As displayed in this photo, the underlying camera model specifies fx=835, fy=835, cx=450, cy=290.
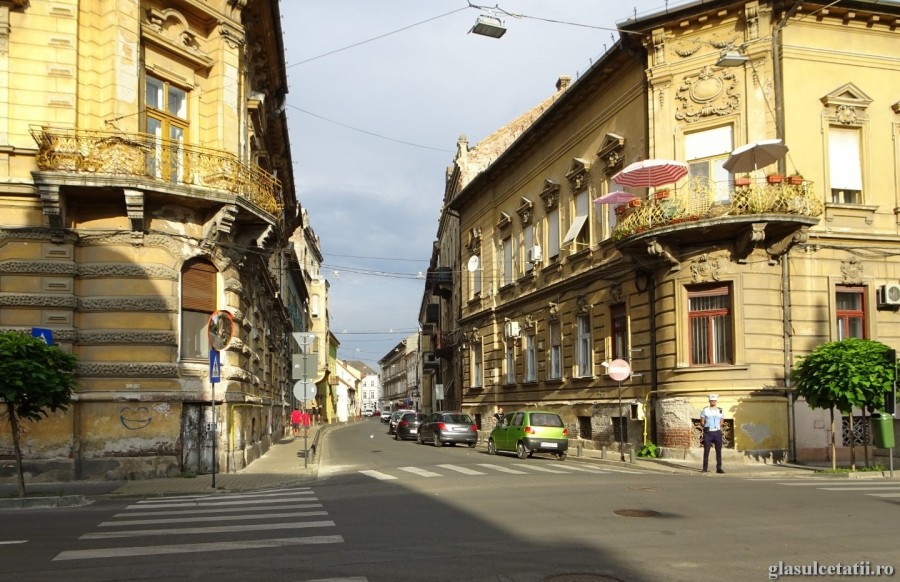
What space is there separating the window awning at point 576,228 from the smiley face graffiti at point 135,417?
16.4 metres

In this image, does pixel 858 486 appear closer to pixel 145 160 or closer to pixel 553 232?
pixel 145 160

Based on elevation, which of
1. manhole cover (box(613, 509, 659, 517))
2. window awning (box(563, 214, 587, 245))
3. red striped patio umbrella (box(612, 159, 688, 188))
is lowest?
manhole cover (box(613, 509, 659, 517))

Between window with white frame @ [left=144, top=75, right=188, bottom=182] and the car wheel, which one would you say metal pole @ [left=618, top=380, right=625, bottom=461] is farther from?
window with white frame @ [left=144, top=75, right=188, bottom=182]

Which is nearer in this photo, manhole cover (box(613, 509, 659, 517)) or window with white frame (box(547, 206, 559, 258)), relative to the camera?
manhole cover (box(613, 509, 659, 517))

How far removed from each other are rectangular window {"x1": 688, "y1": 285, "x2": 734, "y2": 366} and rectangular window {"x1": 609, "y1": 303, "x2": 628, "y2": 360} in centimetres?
343

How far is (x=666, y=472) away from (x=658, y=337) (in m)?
5.31

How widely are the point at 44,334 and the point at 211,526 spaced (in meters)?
7.62

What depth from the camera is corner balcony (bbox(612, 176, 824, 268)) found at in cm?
2164

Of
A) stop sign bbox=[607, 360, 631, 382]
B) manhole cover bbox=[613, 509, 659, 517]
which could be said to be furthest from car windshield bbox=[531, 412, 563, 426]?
manhole cover bbox=[613, 509, 659, 517]

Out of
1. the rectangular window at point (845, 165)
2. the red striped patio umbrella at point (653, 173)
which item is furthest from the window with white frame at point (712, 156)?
the rectangular window at point (845, 165)

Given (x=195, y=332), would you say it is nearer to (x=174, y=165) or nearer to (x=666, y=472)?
(x=174, y=165)

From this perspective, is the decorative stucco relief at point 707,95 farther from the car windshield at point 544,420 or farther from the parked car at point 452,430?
the parked car at point 452,430

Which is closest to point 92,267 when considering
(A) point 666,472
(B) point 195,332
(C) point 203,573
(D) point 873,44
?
(B) point 195,332

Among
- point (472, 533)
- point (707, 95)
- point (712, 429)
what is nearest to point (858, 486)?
point (712, 429)
